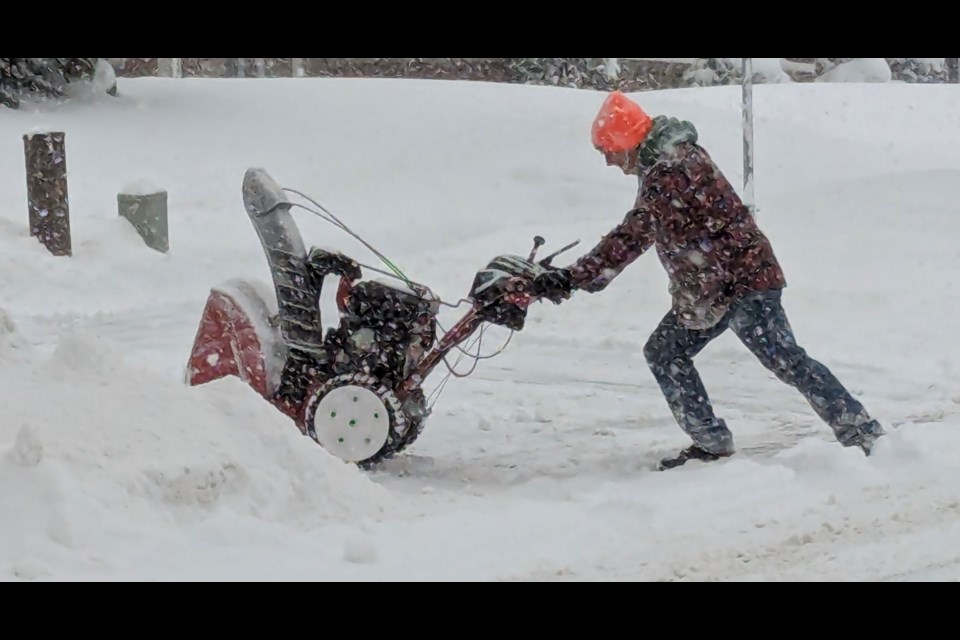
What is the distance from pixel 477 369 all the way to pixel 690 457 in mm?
2618

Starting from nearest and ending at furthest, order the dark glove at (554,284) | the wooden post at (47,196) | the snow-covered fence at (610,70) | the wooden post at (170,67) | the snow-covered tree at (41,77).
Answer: the dark glove at (554,284), the wooden post at (47,196), the snow-covered tree at (41,77), the snow-covered fence at (610,70), the wooden post at (170,67)

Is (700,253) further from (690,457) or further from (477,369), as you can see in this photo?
(477,369)

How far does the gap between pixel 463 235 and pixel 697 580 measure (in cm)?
865

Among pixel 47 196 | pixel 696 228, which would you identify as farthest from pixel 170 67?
pixel 696 228

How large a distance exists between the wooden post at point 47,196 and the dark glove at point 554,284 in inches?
261

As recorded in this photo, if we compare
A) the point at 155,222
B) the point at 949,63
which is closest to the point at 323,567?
the point at 155,222

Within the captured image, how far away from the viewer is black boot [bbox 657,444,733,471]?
633 cm

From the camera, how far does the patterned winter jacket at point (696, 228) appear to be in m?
5.95

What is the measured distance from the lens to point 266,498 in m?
5.27

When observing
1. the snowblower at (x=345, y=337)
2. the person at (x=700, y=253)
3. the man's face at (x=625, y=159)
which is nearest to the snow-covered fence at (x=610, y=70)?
the man's face at (x=625, y=159)

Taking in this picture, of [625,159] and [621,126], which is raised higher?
[621,126]

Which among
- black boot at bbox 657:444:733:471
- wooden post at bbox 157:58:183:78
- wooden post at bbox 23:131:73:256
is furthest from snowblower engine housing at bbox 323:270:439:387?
wooden post at bbox 157:58:183:78

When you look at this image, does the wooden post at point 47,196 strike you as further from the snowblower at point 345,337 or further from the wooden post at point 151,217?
the snowblower at point 345,337

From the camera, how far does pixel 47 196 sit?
11.7 m
